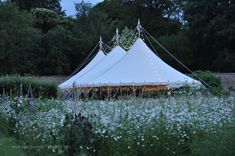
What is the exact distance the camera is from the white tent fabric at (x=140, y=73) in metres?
24.8

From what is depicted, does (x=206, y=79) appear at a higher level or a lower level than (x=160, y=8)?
lower

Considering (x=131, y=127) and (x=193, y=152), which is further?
(x=131, y=127)

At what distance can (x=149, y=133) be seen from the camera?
31.1 feet

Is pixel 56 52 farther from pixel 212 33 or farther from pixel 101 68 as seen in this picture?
pixel 101 68

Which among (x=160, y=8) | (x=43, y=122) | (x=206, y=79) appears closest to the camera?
(x=43, y=122)

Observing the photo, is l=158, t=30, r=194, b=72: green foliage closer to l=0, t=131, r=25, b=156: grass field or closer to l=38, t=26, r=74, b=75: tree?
l=38, t=26, r=74, b=75: tree

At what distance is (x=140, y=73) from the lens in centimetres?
2547

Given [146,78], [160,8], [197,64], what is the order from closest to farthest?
[146,78] < [197,64] < [160,8]

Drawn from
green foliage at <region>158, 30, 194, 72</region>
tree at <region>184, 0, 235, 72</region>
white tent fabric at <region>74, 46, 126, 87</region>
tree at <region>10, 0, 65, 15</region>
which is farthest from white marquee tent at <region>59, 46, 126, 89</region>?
tree at <region>10, 0, 65, 15</region>

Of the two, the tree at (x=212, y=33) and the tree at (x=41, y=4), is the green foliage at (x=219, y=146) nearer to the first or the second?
the tree at (x=212, y=33)

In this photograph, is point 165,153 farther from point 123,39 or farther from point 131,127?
point 123,39

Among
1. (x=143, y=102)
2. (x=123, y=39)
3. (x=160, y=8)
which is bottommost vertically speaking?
(x=143, y=102)

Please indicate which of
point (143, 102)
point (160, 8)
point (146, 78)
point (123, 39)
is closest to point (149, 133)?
point (143, 102)

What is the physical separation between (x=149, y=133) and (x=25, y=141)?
394 centimetres
